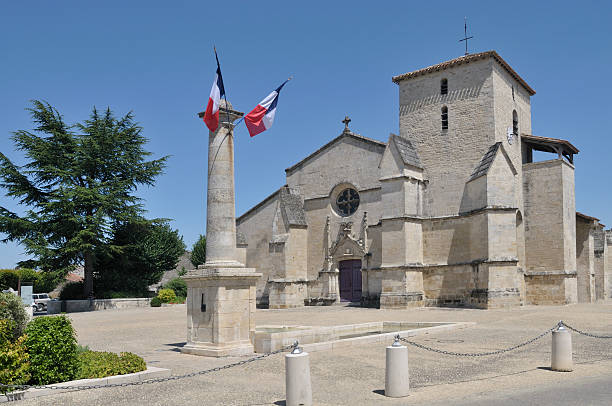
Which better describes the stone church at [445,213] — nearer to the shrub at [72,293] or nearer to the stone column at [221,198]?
the shrub at [72,293]

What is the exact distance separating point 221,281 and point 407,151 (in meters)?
16.4

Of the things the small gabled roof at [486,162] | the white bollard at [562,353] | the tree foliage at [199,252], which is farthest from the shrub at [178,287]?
the white bollard at [562,353]

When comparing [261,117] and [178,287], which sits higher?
[261,117]

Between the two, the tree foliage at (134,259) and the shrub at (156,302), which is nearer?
the shrub at (156,302)

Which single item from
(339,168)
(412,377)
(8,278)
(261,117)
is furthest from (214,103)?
(8,278)

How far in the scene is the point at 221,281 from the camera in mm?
10883

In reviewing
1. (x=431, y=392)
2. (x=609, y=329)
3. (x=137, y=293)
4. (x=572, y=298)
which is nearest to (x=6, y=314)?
(x=431, y=392)

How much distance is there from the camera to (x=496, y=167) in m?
23.0

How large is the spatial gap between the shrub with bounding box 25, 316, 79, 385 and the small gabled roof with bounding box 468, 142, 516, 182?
19.0m

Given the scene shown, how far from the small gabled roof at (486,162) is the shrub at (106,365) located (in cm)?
1813

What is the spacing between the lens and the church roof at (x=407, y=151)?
24.6m

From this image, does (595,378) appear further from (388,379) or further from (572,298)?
(572,298)

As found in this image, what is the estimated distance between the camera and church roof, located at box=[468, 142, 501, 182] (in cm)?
2303

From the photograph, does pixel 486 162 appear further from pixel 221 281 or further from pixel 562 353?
pixel 221 281
